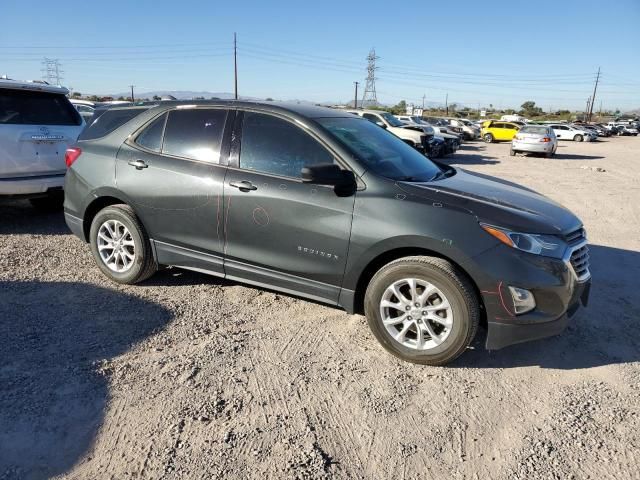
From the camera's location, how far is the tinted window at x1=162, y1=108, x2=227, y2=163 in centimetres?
412

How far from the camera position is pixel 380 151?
13.4 feet

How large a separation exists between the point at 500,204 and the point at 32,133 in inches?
222

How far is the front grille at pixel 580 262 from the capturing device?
11.0 ft

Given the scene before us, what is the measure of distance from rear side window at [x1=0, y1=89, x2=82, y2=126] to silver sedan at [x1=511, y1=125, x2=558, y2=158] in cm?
1922

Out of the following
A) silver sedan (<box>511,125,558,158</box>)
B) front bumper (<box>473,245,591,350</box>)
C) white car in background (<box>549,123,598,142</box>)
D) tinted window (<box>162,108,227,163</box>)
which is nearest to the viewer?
front bumper (<box>473,245,591,350</box>)

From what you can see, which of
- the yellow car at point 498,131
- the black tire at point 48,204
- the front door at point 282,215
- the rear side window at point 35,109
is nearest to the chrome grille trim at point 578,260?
the front door at point 282,215

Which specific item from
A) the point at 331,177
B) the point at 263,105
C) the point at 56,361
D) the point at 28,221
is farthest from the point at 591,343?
the point at 28,221

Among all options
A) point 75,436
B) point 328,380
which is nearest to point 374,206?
point 328,380

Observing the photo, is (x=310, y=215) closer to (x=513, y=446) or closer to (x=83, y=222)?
(x=513, y=446)

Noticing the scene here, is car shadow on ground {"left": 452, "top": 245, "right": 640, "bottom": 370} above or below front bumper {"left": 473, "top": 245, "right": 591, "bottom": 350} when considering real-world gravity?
below

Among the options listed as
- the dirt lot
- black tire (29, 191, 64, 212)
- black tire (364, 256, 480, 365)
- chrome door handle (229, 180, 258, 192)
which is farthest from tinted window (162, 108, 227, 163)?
black tire (29, 191, 64, 212)

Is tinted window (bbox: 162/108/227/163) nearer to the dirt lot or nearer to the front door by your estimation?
the front door

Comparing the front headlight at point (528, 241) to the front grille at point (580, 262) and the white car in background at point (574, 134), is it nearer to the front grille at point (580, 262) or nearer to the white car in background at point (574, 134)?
the front grille at point (580, 262)

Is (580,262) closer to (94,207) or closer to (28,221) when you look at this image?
(94,207)
